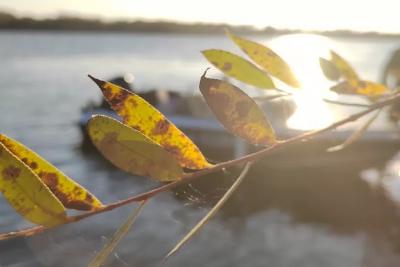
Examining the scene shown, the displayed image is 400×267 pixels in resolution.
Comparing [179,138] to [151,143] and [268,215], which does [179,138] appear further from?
[268,215]

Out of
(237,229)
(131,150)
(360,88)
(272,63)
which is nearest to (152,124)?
(131,150)

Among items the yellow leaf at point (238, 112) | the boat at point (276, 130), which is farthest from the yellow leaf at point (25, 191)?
the boat at point (276, 130)

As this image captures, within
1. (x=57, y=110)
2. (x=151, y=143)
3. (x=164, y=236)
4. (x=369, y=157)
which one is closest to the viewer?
(x=151, y=143)

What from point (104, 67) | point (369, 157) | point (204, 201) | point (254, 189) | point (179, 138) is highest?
point (179, 138)

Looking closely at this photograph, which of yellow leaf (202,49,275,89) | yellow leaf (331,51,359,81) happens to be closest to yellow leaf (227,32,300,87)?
yellow leaf (202,49,275,89)

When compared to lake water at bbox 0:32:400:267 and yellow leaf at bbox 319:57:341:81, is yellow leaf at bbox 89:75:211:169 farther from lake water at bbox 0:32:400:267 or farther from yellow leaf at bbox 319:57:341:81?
lake water at bbox 0:32:400:267

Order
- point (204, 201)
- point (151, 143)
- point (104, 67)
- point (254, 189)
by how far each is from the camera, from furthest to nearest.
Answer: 1. point (104, 67)
2. point (254, 189)
3. point (204, 201)
4. point (151, 143)

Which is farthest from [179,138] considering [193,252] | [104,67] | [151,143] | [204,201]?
[104,67]
